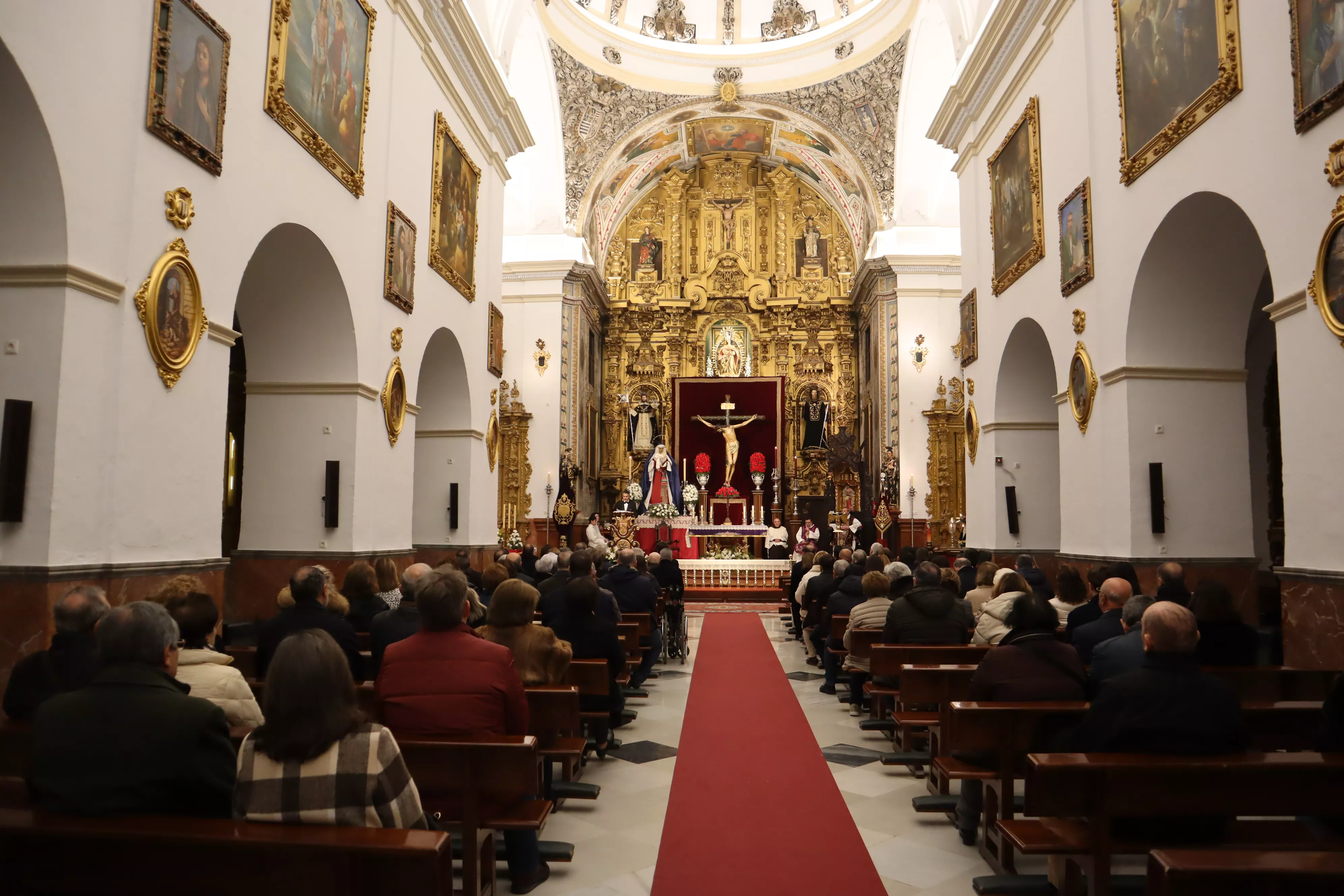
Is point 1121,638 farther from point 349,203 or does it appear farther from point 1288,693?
point 349,203

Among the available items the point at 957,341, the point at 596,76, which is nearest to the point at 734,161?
the point at 596,76

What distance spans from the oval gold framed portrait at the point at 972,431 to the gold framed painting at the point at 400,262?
26.2ft

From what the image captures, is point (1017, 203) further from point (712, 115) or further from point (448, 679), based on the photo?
point (712, 115)

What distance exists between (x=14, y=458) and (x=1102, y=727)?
5.60 metres

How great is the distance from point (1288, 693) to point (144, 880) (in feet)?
18.0

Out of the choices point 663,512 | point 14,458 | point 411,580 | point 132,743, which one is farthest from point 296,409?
point 663,512

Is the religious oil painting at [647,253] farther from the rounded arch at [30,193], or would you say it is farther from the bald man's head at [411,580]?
the rounded arch at [30,193]

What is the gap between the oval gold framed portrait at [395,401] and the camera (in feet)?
35.4

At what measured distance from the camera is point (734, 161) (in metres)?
26.5

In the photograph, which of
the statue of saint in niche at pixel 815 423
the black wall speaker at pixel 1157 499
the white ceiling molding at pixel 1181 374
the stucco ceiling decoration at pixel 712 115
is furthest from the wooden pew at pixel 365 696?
the statue of saint in niche at pixel 815 423

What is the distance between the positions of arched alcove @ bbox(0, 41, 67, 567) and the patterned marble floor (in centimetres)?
330

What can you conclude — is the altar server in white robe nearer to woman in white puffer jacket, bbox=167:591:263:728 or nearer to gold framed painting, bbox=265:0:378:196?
gold framed painting, bbox=265:0:378:196

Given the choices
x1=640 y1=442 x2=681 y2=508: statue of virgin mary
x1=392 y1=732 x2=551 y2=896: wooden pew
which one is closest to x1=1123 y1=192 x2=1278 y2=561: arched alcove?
x1=392 y1=732 x2=551 y2=896: wooden pew

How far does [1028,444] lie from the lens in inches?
510
